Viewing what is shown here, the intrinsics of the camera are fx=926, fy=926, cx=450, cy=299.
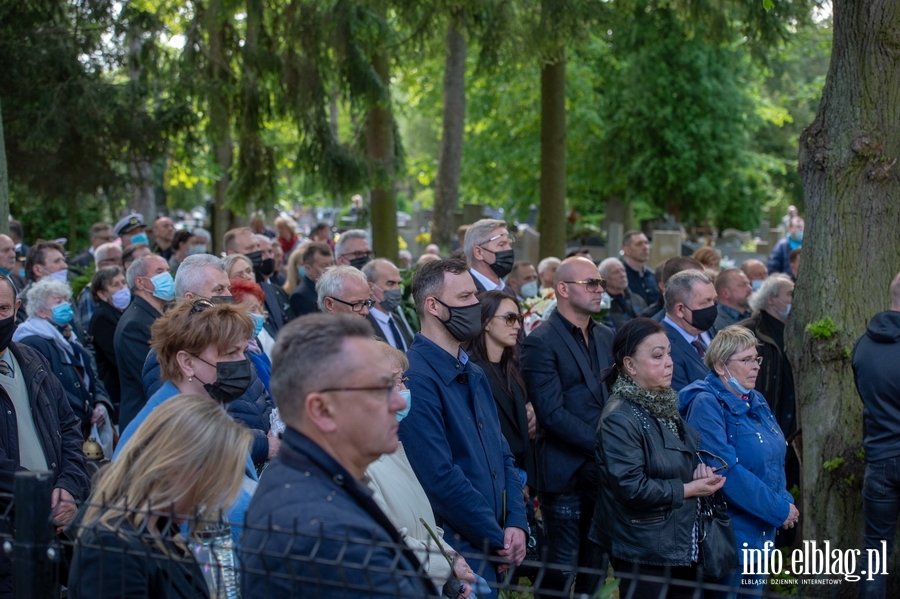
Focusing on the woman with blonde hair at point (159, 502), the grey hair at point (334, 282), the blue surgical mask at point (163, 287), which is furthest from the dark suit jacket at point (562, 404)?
the woman with blonde hair at point (159, 502)

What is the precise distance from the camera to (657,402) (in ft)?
15.8

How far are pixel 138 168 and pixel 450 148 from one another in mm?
5793

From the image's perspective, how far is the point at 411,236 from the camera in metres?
24.7

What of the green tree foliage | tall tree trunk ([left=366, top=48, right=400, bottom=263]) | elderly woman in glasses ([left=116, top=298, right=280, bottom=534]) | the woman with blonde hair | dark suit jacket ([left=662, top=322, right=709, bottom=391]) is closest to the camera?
the woman with blonde hair

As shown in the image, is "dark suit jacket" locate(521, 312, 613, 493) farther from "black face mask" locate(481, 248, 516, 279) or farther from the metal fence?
the metal fence

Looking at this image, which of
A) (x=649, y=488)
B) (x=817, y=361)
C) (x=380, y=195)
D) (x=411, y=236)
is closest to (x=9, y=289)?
(x=649, y=488)

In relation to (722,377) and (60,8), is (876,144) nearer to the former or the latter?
(722,377)

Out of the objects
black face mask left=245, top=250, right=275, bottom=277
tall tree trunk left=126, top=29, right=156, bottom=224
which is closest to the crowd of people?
black face mask left=245, top=250, right=275, bottom=277

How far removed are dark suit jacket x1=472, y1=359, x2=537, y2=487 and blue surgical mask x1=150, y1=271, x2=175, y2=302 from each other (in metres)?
2.20

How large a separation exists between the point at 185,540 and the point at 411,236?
22.1m

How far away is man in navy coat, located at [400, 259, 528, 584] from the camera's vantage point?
14.4 ft

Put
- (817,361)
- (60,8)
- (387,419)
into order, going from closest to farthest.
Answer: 1. (387,419)
2. (817,361)
3. (60,8)

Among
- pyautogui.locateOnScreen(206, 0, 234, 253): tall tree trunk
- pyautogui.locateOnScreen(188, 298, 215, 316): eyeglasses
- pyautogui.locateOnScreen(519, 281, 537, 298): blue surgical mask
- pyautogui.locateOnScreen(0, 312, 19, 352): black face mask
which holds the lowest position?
pyautogui.locateOnScreen(519, 281, 537, 298): blue surgical mask

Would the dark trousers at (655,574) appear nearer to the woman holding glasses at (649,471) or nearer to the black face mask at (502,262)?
the woman holding glasses at (649,471)
